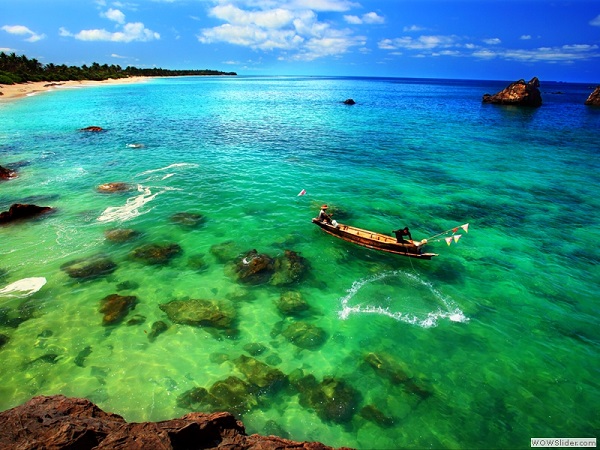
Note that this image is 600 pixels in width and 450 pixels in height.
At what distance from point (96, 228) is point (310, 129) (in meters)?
47.2

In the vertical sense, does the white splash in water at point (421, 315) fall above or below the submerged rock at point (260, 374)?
above

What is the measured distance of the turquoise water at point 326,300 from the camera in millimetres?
12891

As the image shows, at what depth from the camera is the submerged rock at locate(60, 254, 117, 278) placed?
65.3ft

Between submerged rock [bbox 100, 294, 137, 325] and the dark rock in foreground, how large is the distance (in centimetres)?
758

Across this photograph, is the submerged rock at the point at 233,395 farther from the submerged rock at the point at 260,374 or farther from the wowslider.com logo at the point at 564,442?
the wowslider.com logo at the point at 564,442

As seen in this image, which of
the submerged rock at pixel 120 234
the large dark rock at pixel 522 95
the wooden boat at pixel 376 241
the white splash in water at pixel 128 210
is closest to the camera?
the wooden boat at pixel 376 241

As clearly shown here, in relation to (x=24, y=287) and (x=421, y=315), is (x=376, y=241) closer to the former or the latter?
(x=421, y=315)

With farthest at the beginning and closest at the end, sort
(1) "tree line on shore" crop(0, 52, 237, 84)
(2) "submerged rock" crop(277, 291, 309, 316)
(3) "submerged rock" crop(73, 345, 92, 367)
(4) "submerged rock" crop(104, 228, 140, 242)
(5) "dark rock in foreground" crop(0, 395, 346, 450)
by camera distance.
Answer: (1) "tree line on shore" crop(0, 52, 237, 84) < (4) "submerged rock" crop(104, 228, 140, 242) < (2) "submerged rock" crop(277, 291, 309, 316) < (3) "submerged rock" crop(73, 345, 92, 367) < (5) "dark rock in foreground" crop(0, 395, 346, 450)

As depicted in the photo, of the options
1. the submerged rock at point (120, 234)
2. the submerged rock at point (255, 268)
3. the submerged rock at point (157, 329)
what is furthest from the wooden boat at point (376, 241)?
the submerged rock at point (120, 234)

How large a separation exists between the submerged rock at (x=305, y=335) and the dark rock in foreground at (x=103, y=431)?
257 inches

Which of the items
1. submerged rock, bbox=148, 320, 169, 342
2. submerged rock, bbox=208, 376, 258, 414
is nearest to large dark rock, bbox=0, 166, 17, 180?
submerged rock, bbox=148, 320, 169, 342

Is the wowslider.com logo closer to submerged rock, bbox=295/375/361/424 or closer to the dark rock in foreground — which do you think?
submerged rock, bbox=295/375/361/424

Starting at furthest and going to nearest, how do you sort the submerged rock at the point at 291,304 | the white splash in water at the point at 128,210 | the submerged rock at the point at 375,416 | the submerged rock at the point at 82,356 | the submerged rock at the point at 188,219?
the white splash in water at the point at 128,210 → the submerged rock at the point at 188,219 → the submerged rock at the point at 291,304 → the submerged rock at the point at 82,356 → the submerged rock at the point at 375,416

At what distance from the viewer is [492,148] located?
52031 mm
